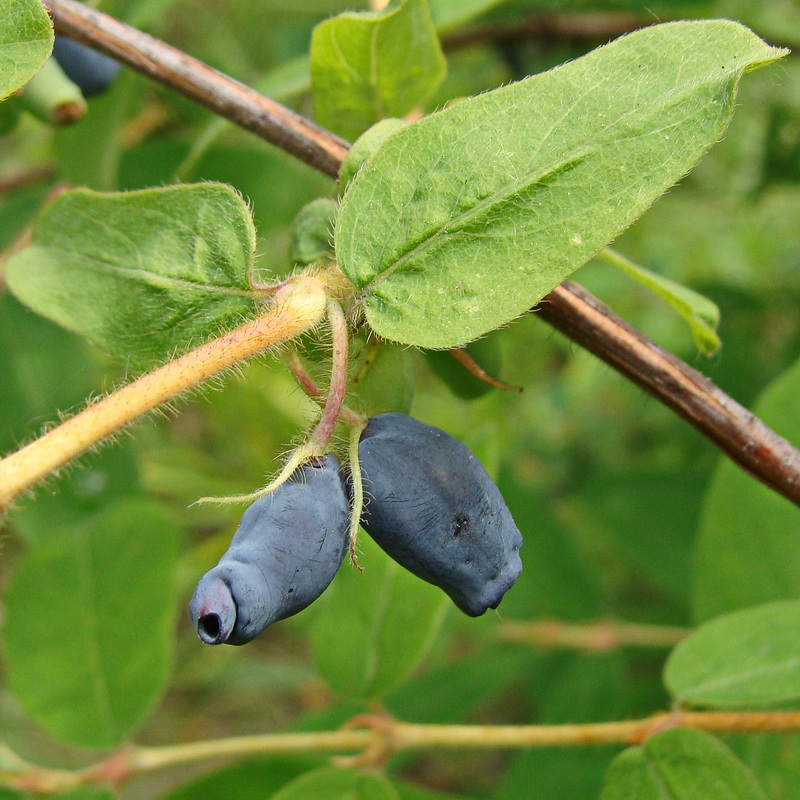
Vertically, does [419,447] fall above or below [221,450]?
above

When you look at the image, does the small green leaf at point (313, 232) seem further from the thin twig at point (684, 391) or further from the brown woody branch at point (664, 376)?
the thin twig at point (684, 391)

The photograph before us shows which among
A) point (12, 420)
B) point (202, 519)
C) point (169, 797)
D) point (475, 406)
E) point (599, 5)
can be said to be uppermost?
point (599, 5)

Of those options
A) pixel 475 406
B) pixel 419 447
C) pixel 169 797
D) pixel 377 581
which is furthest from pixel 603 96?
pixel 475 406

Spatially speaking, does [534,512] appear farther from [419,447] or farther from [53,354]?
[419,447]

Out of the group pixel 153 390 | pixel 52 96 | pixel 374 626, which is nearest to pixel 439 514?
pixel 153 390

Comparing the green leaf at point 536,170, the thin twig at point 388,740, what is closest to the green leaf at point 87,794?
the thin twig at point 388,740

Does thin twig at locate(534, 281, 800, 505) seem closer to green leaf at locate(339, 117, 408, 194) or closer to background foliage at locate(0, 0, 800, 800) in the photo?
background foliage at locate(0, 0, 800, 800)

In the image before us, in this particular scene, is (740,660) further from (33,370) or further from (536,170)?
(33,370)
